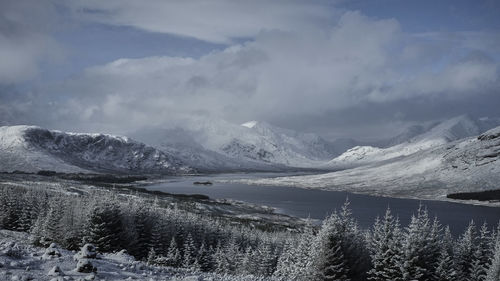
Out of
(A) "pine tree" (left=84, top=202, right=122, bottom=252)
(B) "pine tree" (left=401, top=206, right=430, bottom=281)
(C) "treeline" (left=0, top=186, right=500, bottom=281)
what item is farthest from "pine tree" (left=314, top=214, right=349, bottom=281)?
(A) "pine tree" (left=84, top=202, right=122, bottom=252)

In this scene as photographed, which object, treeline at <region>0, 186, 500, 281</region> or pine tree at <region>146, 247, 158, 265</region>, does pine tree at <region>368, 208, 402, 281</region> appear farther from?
pine tree at <region>146, 247, 158, 265</region>

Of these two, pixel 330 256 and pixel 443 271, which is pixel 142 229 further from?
pixel 443 271

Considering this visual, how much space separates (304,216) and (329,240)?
143 m

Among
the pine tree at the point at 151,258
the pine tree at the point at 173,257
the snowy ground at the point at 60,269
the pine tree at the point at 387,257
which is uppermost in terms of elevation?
the snowy ground at the point at 60,269

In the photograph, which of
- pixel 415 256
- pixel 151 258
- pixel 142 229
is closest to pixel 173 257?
pixel 151 258

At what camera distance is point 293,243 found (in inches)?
2608

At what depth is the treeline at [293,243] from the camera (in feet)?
138

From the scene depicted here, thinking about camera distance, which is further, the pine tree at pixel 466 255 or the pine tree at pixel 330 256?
the pine tree at pixel 466 255

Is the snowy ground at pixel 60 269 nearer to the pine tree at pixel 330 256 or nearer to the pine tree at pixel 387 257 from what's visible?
the pine tree at pixel 330 256

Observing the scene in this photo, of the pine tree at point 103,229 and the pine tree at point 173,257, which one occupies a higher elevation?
the pine tree at point 103,229

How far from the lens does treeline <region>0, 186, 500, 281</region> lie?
42031 mm

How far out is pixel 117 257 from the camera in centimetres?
2895

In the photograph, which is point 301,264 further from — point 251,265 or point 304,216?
point 304,216

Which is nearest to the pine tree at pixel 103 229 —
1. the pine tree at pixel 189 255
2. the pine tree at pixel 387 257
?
the pine tree at pixel 189 255
